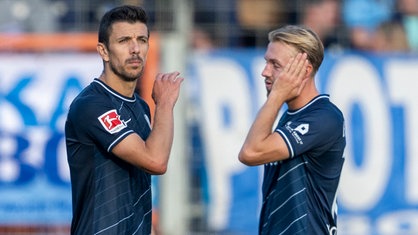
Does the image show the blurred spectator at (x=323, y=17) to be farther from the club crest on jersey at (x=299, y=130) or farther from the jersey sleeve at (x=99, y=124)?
the jersey sleeve at (x=99, y=124)

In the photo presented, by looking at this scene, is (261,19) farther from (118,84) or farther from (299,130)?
(118,84)

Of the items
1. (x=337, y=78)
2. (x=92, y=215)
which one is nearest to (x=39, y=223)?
(x=337, y=78)

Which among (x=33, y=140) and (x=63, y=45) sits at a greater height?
(x=63, y=45)

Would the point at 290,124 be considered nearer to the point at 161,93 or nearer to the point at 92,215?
the point at 161,93

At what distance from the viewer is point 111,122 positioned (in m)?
6.48

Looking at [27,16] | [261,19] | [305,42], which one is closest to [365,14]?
[261,19]

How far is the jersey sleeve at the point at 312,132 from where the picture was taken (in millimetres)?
6730

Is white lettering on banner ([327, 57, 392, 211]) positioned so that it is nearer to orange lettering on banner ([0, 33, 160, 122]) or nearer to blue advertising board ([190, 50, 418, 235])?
blue advertising board ([190, 50, 418, 235])

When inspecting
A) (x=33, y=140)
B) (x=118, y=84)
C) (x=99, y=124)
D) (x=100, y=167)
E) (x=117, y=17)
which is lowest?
(x=33, y=140)

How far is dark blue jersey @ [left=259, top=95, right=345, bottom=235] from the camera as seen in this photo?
676 centimetres

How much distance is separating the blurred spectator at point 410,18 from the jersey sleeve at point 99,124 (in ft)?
20.6

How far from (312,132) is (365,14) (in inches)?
220

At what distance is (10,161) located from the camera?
459 inches

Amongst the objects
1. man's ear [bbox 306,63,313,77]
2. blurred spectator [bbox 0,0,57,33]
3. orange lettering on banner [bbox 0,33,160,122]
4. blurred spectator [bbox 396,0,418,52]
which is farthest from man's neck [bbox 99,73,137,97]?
blurred spectator [bbox 396,0,418,52]
